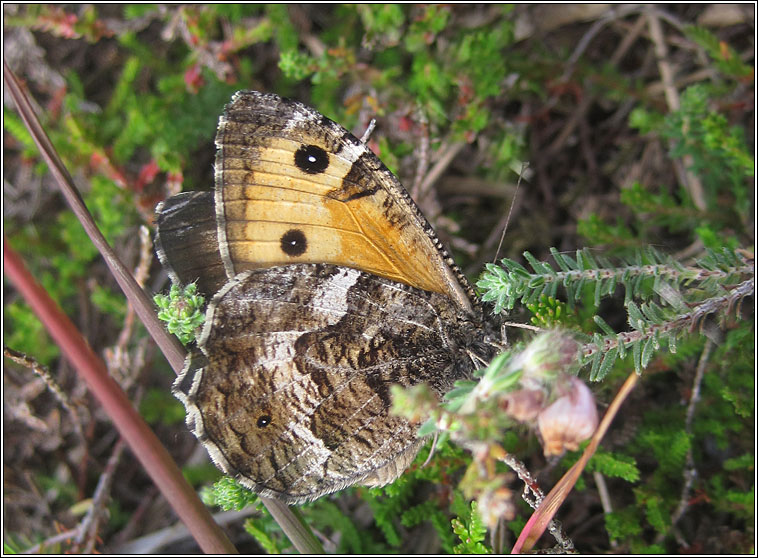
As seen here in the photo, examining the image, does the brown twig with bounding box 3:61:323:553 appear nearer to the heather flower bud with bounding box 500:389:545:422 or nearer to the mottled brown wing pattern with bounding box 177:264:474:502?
the mottled brown wing pattern with bounding box 177:264:474:502

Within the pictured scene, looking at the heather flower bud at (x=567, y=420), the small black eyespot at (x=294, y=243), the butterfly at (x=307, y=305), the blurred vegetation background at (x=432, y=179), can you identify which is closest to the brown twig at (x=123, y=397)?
the butterfly at (x=307, y=305)

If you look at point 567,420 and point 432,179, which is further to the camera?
point 432,179

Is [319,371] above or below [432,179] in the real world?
below

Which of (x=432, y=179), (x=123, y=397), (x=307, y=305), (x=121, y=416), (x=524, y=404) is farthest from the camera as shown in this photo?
(x=432, y=179)

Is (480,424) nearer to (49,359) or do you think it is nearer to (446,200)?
(446,200)

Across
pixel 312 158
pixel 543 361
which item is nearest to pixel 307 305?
pixel 312 158

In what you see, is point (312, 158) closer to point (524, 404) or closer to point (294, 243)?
point (294, 243)

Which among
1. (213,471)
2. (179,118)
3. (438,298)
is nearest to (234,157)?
(438,298)

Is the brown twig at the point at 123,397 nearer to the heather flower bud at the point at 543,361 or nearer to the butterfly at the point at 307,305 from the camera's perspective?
the butterfly at the point at 307,305
